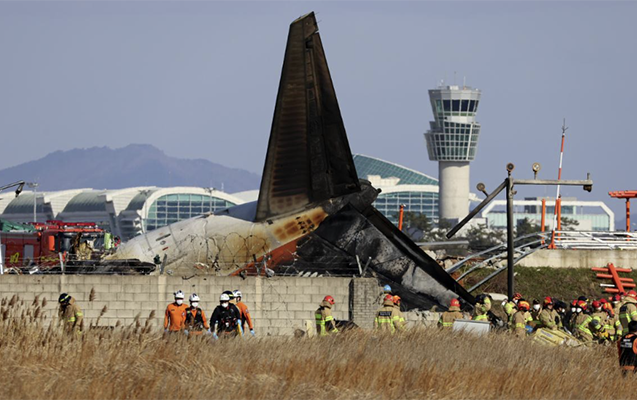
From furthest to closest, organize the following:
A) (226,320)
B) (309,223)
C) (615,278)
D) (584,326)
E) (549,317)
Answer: (615,278)
(309,223)
(549,317)
(584,326)
(226,320)

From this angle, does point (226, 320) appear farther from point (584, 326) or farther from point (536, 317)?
point (536, 317)

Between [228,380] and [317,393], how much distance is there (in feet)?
4.44

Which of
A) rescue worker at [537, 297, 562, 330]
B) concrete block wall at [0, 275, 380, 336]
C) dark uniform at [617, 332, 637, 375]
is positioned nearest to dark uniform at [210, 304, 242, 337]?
concrete block wall at [0, 275, 380, 336]

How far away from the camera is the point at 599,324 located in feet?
91.0

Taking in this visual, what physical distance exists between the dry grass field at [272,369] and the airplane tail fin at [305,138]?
1091 centimetres

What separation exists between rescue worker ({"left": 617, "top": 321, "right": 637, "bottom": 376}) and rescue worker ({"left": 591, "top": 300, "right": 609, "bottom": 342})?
291 inches

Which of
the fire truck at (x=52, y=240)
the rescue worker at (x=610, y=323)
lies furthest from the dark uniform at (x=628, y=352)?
the fire truck at (x=52, y=240)

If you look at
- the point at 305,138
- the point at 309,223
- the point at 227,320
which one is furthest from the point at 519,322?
the point at 305,138

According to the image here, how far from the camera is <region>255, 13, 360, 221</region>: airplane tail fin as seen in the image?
3291cm

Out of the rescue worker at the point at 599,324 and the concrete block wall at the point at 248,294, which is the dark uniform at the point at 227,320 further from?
the rescue worker at the point at 599,324

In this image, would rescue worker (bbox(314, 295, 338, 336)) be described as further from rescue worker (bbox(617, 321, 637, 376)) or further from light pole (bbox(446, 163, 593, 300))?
light pole (bbox(446, 163, 593, 300))

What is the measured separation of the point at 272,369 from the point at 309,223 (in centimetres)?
1532

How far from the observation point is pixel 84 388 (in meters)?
15.7

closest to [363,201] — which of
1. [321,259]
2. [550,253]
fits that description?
[321,259]
